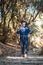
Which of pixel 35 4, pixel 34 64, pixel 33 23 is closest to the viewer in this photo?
pixel 34 64

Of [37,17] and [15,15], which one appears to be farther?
[37,17]

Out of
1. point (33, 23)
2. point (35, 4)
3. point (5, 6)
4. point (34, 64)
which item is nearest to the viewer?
point (34, 64)

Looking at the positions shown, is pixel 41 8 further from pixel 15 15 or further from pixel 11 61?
pixel 11 61

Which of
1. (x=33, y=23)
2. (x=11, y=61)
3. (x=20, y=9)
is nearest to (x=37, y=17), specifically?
(x=33, y=23)

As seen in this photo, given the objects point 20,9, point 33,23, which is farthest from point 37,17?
point 20,9

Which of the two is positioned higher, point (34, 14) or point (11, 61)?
point (34, 14)

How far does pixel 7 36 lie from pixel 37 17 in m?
3.12

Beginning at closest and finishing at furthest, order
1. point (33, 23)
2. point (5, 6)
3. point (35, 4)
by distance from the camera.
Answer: point (35, 4) → point (5, 6) → point (33, 23)

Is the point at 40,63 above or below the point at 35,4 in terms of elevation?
below

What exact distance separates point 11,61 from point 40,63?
3.85ft

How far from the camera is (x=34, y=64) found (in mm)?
10750

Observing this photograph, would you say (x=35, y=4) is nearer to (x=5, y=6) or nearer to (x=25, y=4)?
(x=25, y=4)

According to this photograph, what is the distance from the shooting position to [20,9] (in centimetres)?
1845

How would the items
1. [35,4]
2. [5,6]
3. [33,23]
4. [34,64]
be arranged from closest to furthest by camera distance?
[34,64]
[35,4]
[5,6]
[33,23]
